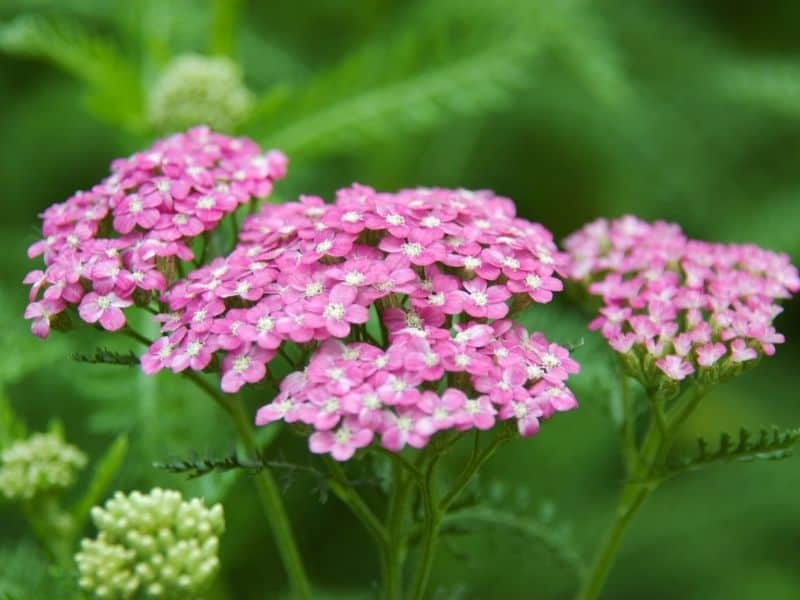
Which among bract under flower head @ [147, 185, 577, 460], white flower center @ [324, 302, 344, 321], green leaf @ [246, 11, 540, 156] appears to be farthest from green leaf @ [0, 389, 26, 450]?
green leaf @ [246, 11, 540, 156]

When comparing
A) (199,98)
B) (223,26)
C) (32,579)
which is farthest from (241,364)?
(223,26)

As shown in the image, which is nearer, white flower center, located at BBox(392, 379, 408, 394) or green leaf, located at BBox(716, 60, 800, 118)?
white flower center, located at BBox(392, 379, 408, 394)

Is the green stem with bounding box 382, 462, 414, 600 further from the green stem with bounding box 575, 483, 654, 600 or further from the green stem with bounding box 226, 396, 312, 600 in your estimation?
the green stem with bounding box 575, 483, 654, 600

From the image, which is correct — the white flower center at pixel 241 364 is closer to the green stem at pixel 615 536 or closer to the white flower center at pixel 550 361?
the white flower center at pixel 550 361

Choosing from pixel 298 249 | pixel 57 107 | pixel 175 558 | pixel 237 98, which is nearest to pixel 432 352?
pixel 298 249

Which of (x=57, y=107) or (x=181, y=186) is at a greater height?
(x=57, y=107)

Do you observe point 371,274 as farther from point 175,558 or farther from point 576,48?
point 576,48

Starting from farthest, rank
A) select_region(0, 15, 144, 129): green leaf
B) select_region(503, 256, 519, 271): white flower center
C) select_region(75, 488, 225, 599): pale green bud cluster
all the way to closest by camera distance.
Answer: select_region(0, 15, 144, 129): green leaf, select_region(503, 256, 519, 271): white flower center, select_region(75, 488, 225, 599): pale green bud cluster
